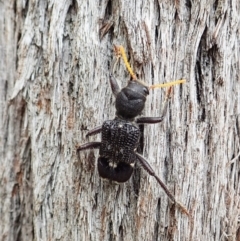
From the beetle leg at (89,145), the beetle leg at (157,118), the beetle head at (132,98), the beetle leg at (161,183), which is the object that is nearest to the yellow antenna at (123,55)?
the beetle head at (132,98)

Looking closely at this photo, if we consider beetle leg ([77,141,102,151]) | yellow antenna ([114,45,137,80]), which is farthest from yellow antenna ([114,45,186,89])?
beetle leg ([77,141,102,151])

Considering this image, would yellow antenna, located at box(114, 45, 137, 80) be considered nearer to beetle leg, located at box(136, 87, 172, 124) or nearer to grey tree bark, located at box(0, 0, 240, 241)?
grey tree bark, located at box(0, 0, 240, 241)

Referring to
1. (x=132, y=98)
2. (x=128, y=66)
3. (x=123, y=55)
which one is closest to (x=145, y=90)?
(x=132, y=98)

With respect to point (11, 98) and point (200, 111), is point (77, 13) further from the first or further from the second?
point (200, 111)

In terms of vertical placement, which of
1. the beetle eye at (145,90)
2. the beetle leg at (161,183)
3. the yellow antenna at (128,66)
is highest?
the yellow antenna at (128,66)

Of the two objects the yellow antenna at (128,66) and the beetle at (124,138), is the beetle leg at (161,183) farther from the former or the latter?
the yellow antenna at (128,66)

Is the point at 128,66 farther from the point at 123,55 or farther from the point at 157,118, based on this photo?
the point at 157,118

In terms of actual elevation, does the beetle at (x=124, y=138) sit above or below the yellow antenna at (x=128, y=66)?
below
